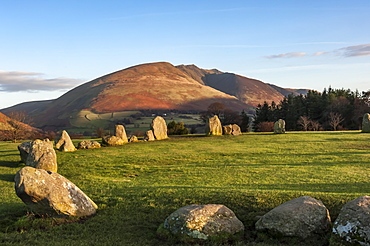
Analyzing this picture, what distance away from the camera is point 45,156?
2312 centimetres

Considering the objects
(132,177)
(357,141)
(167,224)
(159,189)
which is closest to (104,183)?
(132,177)

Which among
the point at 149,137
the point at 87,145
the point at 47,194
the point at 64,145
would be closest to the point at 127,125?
the point at 149,137

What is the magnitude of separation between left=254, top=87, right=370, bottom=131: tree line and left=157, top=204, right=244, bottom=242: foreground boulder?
64065 millimetres

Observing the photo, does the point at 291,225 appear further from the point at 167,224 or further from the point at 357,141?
the point at 357,141

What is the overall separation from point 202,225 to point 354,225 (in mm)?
4406

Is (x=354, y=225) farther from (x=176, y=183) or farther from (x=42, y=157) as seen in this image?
(x=42, y=157)

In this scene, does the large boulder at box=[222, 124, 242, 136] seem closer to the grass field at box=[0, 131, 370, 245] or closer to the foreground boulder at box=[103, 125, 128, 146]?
the grass field at box=[0, 131, 370, 245]

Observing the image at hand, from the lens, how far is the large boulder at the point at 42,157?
22781 millimetres

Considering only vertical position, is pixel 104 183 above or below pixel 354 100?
below

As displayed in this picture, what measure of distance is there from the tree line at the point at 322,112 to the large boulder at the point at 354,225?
207 ft

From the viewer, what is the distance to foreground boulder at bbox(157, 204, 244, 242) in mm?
9758

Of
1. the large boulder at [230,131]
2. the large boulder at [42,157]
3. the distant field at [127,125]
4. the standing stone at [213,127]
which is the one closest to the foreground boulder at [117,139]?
the standing stone at [213,127]

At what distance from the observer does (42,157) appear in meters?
23.1

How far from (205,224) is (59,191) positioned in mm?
5477
